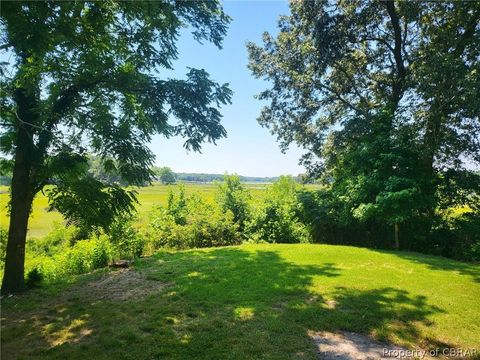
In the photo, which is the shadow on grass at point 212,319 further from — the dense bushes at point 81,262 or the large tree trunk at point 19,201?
the dense bushes at point 81,262

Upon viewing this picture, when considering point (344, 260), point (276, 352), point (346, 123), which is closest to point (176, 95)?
point (276, 352)

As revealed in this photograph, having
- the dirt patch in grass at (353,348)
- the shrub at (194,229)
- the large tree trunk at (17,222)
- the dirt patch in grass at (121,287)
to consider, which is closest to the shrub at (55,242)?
the shrub at (194,229)

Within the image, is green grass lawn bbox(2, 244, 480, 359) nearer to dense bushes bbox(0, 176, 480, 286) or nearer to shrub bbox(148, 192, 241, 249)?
dense bushes bbox(0, 176, 480, 286)

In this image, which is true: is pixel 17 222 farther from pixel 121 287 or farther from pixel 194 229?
pixel 194 229

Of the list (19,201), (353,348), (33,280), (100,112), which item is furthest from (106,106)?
(353,348)

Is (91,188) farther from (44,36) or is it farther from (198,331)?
(198,331)

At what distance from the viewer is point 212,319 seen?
5328 millimetres

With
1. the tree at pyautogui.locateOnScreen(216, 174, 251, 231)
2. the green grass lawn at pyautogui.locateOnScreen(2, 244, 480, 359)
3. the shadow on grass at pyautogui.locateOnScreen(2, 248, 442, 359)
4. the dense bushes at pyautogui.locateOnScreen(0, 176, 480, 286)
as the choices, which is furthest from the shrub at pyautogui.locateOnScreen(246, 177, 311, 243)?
the shadow on grass at pyautogui.locateOnScreen(2, 248, 442, 359)

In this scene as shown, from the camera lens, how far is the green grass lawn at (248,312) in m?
4.55

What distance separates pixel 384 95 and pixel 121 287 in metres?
13.8

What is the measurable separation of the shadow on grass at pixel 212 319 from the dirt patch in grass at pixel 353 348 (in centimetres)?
18

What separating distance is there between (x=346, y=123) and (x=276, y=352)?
12.3 meters

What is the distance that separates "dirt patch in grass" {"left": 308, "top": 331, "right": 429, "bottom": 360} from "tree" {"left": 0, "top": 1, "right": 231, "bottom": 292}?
4.41 m

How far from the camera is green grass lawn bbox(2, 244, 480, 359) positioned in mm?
4555
